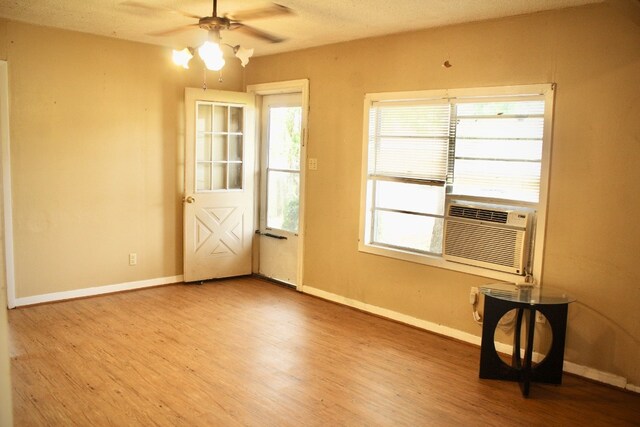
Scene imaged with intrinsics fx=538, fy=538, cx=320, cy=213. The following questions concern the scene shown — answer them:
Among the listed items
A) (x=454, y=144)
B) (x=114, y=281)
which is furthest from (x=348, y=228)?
(x=114, y=281)

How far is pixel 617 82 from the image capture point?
3387 millimetres

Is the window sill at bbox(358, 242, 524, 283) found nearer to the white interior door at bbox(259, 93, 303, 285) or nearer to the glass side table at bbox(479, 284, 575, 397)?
the glass side table at bbox(479, 284, 575, 397)

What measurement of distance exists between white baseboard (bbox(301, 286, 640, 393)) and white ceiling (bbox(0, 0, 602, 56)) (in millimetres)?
2389

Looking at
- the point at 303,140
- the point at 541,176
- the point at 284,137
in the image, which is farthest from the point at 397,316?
the point at 284,137

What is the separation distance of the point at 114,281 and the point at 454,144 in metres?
3.50

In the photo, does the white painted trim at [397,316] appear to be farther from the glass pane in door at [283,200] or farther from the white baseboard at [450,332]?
the glass pane in door at [283,200]

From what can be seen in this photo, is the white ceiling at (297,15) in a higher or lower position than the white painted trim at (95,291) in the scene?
higher

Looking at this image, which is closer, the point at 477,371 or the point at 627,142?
the point at 627,142

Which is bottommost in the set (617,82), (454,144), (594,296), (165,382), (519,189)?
(165,382)

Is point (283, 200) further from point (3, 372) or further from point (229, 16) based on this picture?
point (3, 372)

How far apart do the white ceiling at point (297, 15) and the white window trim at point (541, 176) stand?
1.71 feet

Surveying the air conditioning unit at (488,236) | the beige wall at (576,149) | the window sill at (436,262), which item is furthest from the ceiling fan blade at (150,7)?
the air conditioning unit at (488,236)

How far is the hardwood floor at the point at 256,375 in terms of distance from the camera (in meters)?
3.02

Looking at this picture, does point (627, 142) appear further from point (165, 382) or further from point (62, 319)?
point (62, 319)
